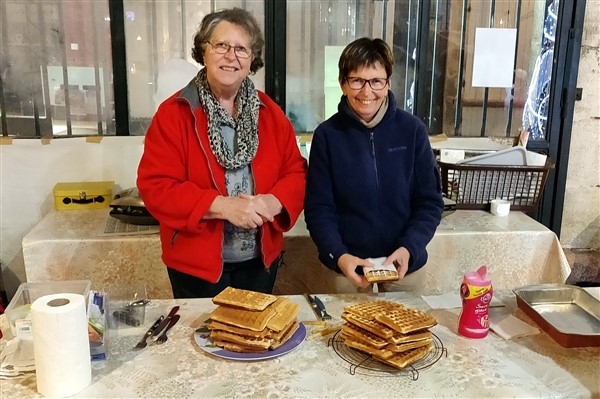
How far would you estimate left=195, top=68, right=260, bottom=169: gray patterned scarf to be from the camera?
158 cm

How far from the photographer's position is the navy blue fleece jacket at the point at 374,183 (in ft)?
5.48

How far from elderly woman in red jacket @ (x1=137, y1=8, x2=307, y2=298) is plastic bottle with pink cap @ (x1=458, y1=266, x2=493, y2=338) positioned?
573 millimetres

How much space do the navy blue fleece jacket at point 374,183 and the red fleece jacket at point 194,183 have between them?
0.27 ft

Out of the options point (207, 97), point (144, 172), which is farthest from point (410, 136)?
point (144, 172)

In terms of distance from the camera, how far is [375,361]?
1.17m

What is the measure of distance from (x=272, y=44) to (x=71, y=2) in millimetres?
952

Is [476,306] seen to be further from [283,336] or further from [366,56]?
[366,56]

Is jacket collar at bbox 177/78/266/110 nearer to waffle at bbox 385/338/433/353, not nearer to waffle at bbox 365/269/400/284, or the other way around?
waffle at bbox 365/269/400/284

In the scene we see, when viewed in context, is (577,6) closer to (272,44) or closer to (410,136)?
(272,44)

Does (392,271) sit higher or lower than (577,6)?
lower

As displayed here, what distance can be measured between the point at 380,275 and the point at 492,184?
1.38 metres

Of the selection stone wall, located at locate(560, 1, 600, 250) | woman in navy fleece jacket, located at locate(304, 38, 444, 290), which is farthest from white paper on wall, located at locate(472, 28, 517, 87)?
woman in navy fleece jacket, located at locate(304, 38, 444, 290)

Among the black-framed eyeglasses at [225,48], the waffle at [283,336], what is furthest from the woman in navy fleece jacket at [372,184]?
the waffle at [283,336]

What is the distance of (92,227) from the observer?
228 cm
